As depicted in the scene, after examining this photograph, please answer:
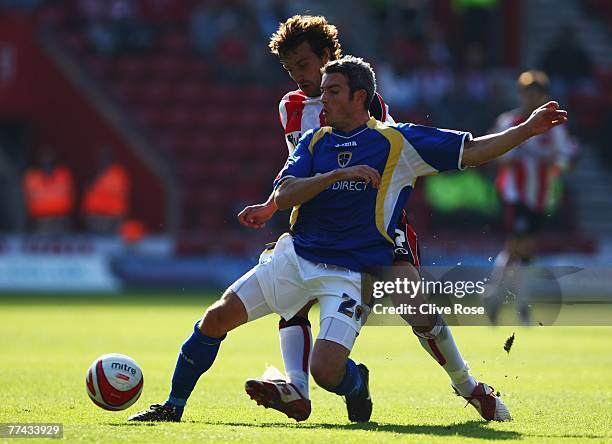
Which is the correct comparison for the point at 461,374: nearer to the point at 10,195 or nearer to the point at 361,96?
the point at 361,96

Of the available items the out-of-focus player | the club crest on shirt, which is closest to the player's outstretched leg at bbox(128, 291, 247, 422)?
the club crest on shirt

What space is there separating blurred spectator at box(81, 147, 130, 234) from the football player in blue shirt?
15.4m

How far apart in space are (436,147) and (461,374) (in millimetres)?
1341

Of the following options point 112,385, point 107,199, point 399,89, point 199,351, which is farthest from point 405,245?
point 399,89

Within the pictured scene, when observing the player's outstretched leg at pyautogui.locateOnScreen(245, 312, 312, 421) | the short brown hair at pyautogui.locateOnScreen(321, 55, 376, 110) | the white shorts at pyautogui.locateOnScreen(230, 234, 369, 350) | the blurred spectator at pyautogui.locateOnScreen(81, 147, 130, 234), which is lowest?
the player's outstretched leg at pyautogui.locateOnScreen(245, 312, 312, 421)

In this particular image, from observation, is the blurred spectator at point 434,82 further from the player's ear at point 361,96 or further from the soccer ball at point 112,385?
the soccer ball at point 112,385

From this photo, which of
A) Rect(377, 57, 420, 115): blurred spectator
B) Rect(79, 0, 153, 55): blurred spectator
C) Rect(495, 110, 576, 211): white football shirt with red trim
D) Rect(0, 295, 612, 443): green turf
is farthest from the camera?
Rect(79, 0, 153, 55): blurred spectator

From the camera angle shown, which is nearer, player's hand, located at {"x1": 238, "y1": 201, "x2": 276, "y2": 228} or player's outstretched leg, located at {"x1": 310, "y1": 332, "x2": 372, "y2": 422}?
player's outstretched leg, located at {"x1": 310, "y1": 332, "x2": 372, "y2": 422}

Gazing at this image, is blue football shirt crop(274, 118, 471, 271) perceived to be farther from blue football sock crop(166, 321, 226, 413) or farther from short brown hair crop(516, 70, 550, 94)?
short brown hair crop(516, 70, 550, 94)

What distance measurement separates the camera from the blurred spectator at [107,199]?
22516 mm

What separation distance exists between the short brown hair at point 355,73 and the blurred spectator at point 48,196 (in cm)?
1595

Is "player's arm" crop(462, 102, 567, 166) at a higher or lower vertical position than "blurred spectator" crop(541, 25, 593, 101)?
lower

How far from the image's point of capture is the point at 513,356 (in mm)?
12422

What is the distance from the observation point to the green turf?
271 inches
